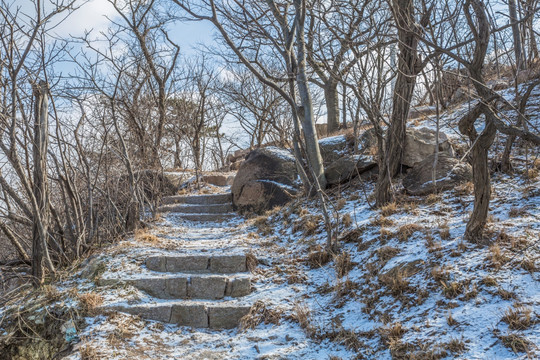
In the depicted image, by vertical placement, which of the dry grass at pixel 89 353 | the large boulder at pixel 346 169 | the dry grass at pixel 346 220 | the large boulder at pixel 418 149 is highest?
the large boulder at pixel 418 149

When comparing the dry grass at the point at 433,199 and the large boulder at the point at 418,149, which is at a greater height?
the large boulder at the point at 418,149

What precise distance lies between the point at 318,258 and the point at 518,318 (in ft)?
7.75

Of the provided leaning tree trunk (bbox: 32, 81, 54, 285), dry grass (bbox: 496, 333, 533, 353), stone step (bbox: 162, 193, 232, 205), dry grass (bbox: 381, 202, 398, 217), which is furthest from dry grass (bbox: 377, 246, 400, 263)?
stone step (bbox: 162, 193, 232, 205)

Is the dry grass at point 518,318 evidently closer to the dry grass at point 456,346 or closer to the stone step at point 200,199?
the dry grass at point 456,346

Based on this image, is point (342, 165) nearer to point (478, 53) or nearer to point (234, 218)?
point (234, 218)

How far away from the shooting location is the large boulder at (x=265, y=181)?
25.5 ft

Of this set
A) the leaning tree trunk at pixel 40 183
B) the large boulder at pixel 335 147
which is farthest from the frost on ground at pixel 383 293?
the large boulder at pixel 335 147

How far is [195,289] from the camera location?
420 cm

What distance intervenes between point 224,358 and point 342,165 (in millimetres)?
4654

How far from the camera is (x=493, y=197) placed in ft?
14.3

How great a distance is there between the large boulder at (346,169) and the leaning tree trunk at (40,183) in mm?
4705

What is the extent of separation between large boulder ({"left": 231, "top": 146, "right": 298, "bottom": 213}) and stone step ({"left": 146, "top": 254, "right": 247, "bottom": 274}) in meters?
3.01

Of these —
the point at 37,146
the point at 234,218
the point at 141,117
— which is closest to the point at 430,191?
the point at 234,218

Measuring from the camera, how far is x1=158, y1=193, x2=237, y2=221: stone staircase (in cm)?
791
